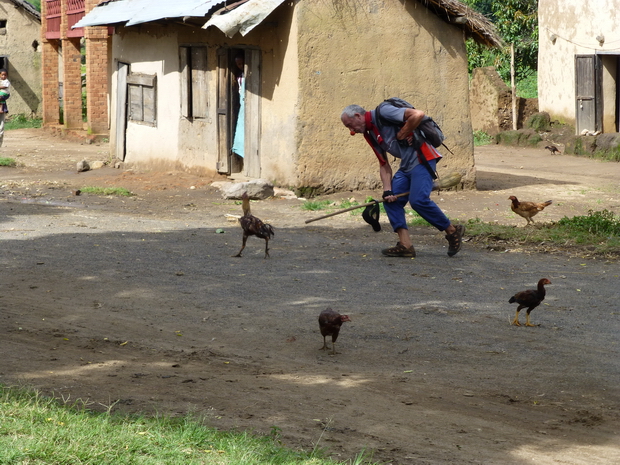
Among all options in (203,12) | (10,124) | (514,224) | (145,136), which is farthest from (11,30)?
(514,224)

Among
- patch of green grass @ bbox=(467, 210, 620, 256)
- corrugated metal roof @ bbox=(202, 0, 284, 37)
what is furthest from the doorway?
patch of green grass @ bbox=(467, 210, 620, 256)

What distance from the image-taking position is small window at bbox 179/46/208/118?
14.9 metres

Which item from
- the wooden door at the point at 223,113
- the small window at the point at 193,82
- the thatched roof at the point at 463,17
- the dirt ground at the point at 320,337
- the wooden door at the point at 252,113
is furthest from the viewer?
the small window at the point at 193,82

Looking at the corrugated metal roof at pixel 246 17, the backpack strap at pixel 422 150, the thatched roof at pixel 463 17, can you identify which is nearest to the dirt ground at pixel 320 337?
the backpack strap at pixel 422 150

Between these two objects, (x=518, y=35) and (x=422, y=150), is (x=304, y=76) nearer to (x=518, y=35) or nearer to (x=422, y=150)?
(x=422, y=150)

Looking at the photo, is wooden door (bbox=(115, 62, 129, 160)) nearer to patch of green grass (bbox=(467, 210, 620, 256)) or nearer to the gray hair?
patch of green grass (bbox=(467, 210, 620, 256))

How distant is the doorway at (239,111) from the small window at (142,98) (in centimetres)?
209

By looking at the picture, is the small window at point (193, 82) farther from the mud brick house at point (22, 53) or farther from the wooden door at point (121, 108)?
the mud brick house at point (22, 53)

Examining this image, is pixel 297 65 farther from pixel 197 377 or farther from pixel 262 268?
pixel 197 377

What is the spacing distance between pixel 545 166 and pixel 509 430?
14.4 m

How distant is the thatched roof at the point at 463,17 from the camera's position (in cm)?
1330

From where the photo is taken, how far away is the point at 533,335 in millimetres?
5898

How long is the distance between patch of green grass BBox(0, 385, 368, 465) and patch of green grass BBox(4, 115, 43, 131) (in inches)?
1006

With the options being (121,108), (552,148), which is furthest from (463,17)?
(121,108)
